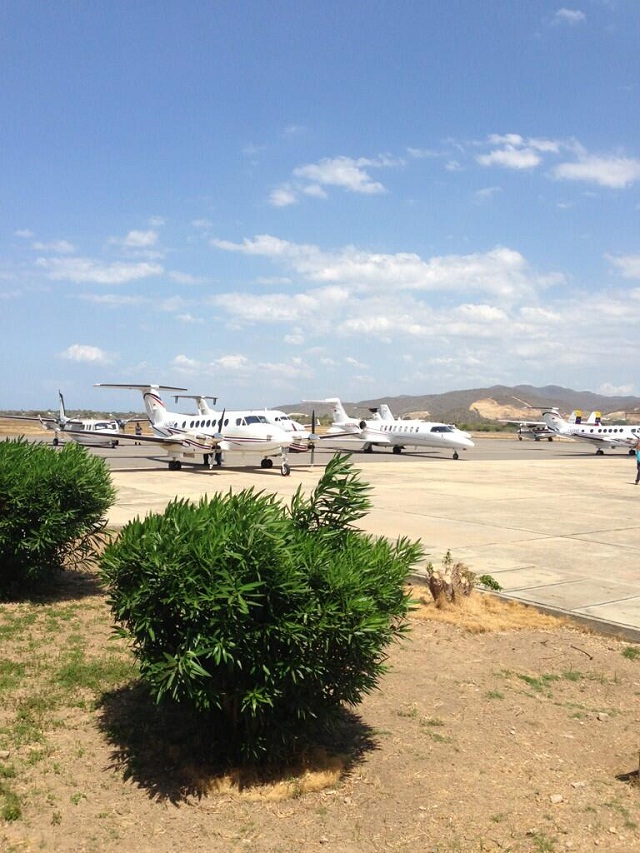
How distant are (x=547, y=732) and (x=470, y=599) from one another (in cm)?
342

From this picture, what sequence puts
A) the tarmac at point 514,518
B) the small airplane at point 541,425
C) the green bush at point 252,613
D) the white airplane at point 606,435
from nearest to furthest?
the green bush at point 252,613 → the tarmac at point 514,518 → the white airplane at point 606,435 → the small airplane at point 541,425

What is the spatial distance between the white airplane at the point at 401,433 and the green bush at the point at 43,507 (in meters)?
35.0

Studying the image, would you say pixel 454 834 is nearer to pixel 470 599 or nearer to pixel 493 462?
pixel 470 599

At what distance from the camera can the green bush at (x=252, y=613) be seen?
14.4ft

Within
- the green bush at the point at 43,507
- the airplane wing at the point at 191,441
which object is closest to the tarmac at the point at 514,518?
the airplane wing at the point at 191,441

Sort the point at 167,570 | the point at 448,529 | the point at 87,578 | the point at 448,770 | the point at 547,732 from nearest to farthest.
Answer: the point at 167,570 → the point at 448,770 → the point at 547,732 → the point at 87,578 → the point at 448,529

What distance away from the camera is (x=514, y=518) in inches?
659

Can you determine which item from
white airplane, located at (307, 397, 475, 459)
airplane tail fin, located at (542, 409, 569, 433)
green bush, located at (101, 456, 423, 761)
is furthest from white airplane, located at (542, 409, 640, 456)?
green bush, located at (101, 456, 423, 761)

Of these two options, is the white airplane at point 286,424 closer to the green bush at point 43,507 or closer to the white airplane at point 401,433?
the white airplane at point 401,433

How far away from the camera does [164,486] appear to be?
2323 centimetres

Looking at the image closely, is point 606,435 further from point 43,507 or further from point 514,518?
point 43,507

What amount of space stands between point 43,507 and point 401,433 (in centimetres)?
3910

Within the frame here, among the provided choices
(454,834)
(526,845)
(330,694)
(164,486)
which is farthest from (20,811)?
(164,486)

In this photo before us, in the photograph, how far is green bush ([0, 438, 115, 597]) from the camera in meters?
8.01
